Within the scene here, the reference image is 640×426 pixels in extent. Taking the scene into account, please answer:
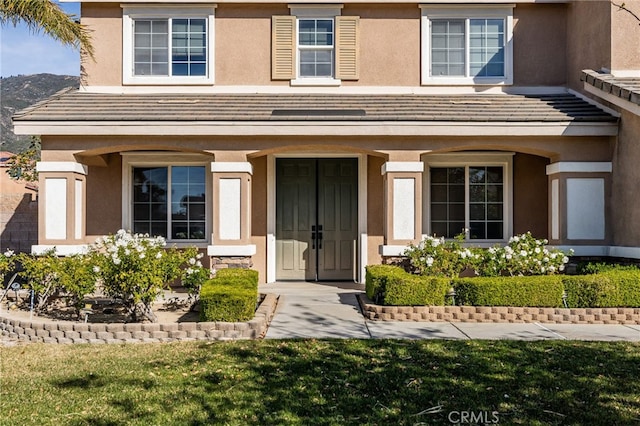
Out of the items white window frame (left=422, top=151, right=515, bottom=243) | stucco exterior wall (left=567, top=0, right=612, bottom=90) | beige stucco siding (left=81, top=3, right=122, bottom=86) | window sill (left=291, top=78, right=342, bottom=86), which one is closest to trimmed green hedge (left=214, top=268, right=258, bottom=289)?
white window frame (left=422, top=151, right=515, bottom=243)

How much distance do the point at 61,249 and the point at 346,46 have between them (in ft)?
25.0

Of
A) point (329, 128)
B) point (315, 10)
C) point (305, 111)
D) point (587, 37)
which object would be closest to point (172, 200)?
point (305, 111)

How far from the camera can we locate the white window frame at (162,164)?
1162 centimetres

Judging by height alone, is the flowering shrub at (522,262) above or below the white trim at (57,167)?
below

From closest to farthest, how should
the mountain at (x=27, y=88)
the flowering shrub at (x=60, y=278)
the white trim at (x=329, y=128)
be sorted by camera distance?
the flowering shrub at (x=60, y=278) < the white trim at (x=329, y=128) < the mountain at (x=27, y=88)

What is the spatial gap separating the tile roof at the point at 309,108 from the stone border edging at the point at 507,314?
395 centimetres

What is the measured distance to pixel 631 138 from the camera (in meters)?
9.59

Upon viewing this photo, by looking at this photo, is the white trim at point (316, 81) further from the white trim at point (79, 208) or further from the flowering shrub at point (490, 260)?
the white trim at point (79, 208)

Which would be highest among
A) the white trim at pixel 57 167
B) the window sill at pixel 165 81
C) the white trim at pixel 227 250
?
the window sill at pixel 165 81

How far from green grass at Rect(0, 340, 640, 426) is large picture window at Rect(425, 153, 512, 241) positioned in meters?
5.43

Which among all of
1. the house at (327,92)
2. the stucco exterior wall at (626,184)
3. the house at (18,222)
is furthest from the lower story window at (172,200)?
the stucco exterior wall at (626,184)

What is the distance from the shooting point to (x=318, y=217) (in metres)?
12.2

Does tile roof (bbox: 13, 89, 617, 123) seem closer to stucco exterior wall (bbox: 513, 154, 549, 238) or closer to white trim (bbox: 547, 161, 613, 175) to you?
white trim (bbox: 547, 161, 613, 175)

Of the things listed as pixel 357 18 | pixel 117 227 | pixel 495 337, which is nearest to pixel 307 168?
pixel 357 18
